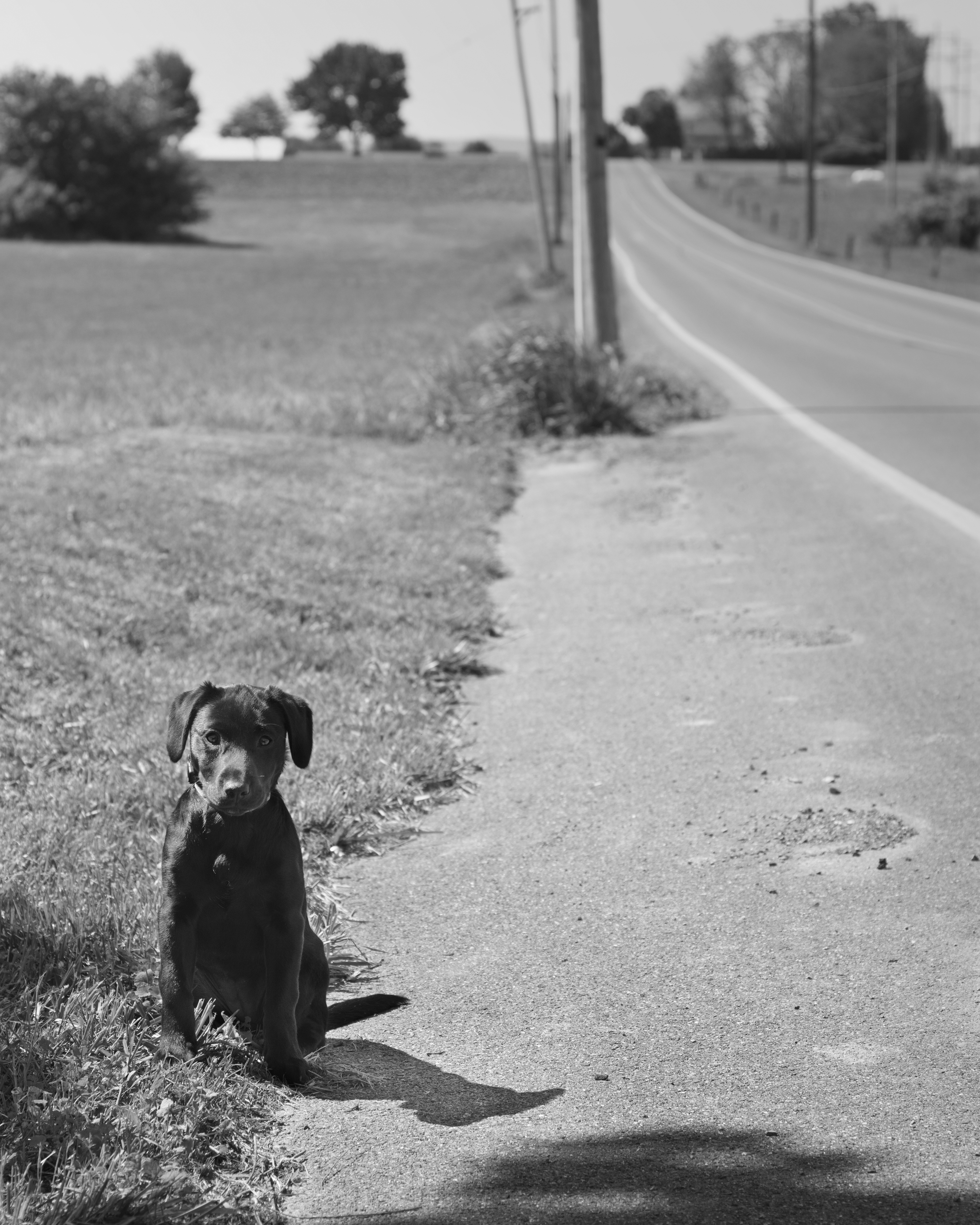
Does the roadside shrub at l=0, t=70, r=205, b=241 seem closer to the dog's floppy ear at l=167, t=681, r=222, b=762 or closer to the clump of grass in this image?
→ the clump of grass

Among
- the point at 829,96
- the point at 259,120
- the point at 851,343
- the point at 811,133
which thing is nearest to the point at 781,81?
the point at 829,96

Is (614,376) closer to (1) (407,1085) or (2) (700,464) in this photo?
(2) (700,464)

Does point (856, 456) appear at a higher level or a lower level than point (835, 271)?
lower

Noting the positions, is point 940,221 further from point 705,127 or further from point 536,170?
point 705,127

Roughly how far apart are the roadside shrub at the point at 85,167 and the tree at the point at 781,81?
8217cm

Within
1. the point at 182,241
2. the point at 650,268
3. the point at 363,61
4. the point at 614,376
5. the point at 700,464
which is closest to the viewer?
the point at 700,464

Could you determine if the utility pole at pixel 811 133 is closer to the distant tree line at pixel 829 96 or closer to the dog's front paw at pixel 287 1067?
the dog's front paw at pixel 287 1067

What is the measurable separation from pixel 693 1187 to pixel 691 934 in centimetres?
124

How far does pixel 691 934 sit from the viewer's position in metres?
4.13

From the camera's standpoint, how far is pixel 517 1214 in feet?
9.35

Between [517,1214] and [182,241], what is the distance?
65.2 metres

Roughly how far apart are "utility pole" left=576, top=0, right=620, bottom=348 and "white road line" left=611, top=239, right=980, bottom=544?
177 centimetres

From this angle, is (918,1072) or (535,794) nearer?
(918,1072)

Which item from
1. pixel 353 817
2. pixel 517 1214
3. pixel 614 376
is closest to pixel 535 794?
pixel 353 817
